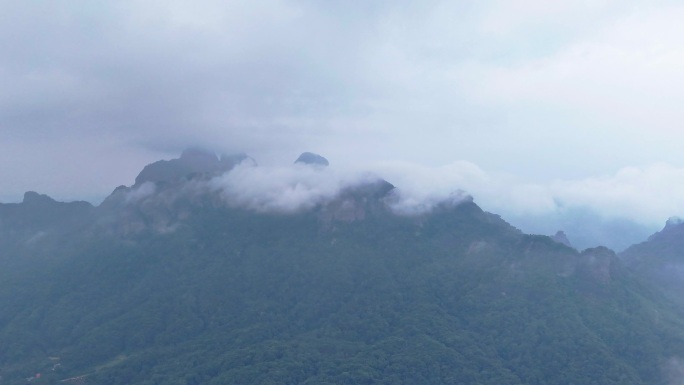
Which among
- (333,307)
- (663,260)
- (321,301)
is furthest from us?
(663,260)

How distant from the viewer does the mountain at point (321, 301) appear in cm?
10781

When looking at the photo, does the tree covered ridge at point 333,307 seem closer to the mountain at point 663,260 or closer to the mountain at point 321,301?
the mountain at point 321,301

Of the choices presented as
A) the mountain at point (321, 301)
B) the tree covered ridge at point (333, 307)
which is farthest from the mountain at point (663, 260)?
the tree covered ridge at point (333, 307)

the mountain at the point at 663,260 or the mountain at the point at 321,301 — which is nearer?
the mountain at the point at 321,301

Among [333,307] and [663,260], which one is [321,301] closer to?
[333,307]

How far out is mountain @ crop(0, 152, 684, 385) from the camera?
10781 centimetres

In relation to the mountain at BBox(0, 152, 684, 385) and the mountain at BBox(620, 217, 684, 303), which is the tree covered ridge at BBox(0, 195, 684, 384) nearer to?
the mountain at BBox(0, 152, 684, 385)

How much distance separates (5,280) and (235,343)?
243 ft

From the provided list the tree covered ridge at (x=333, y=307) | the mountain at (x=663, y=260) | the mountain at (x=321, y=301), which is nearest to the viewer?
the tree covered ridge at (x=333, y=307)

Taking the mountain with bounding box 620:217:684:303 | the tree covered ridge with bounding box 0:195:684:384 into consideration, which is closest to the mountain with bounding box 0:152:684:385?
the tree covered ridge with bounding box 0:195:684:384

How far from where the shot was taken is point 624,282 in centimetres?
13588

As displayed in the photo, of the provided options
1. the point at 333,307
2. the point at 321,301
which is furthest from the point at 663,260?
the point at 321,301

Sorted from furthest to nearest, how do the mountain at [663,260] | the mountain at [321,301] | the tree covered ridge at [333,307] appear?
the mountain at [663,260] → the mountain at [321,301] → the tree covered ridge at [333,307]

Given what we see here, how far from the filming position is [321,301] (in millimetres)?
133375
